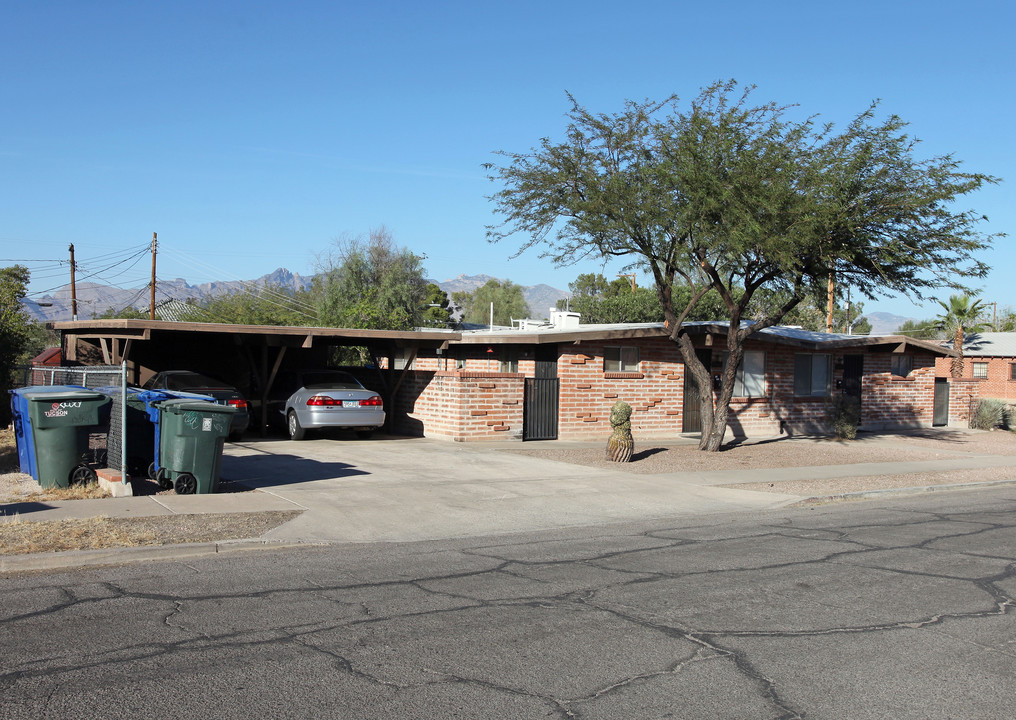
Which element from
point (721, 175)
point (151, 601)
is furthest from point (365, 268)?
point (151, 601)

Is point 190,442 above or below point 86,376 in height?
below

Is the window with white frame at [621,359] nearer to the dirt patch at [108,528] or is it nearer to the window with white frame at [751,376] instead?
the window with white frame at [751,376]

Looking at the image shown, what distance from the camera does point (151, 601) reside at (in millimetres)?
6535

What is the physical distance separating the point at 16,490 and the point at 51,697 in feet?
25.1

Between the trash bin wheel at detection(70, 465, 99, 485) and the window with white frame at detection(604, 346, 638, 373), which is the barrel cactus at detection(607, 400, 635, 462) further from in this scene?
the trash bin wheel at detection(70, 465, 99, 485)

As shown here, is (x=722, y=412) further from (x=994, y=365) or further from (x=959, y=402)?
(x=994, y=365)

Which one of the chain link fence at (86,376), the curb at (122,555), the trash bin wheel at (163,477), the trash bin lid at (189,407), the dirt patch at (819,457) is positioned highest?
the chain link fence at (86,376)

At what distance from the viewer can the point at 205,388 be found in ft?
56.5

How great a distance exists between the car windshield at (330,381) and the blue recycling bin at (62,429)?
7.02 m

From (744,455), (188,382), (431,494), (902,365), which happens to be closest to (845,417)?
(902,365)

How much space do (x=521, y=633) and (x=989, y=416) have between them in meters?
25.9

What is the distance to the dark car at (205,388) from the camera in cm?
1708

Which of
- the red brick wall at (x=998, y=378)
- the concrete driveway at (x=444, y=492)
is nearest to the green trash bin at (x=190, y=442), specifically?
the concrete driveway at (x=444, y=492)

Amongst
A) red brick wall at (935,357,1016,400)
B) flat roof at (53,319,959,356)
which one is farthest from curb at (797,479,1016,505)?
red brick wall at (935,357,1016,400)
